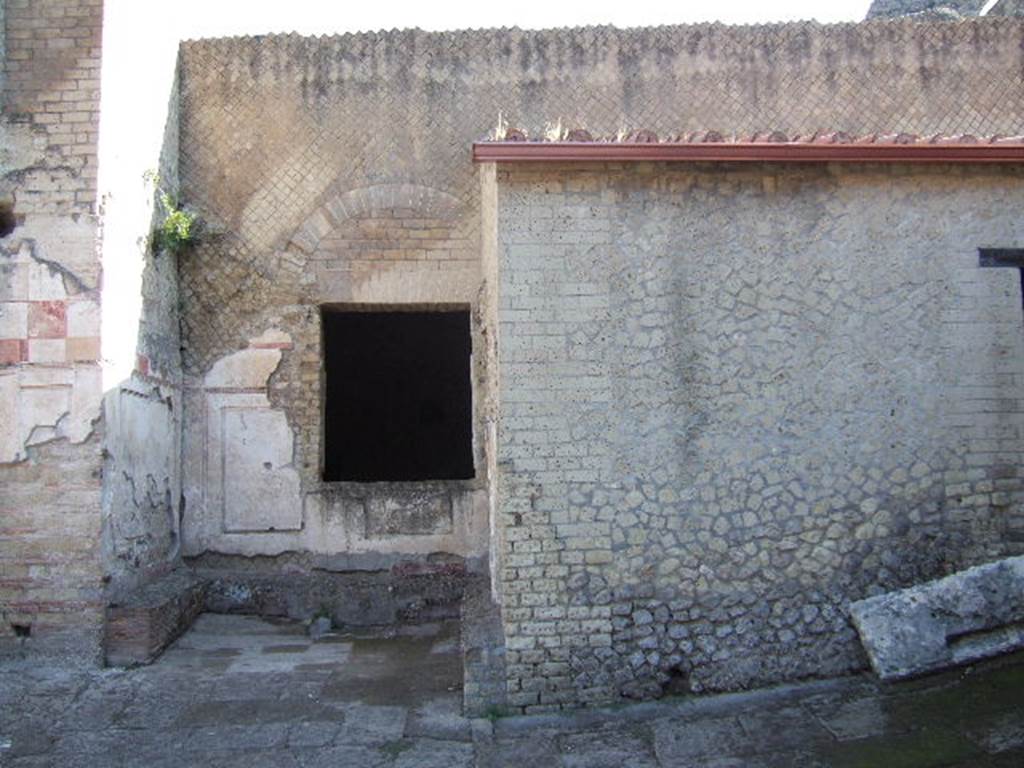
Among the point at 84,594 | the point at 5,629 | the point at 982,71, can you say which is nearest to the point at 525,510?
the point at 84,594

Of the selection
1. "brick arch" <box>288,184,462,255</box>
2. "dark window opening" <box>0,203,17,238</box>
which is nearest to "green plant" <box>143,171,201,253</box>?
"brick arch" <box>288,184,462,255</box>

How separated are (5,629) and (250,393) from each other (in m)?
2.66

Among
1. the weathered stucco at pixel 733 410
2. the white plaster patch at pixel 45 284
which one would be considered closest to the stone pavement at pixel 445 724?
the weathered stucco at pixel 733 410

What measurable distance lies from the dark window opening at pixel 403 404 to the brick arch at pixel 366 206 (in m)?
3.55

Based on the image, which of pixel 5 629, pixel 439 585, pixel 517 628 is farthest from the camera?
pixel 439 585

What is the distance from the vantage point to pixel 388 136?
340 inches

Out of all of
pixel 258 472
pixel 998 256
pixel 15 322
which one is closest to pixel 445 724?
pixel 258 472

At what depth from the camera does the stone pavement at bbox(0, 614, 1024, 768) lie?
5.05m

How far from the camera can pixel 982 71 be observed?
909 cm

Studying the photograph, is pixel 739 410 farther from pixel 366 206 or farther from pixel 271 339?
pixel 271 339

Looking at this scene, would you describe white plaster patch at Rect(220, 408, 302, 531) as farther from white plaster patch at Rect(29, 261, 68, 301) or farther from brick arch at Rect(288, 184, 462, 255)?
white plaster patch at Rect(29, 261, 68, 301)

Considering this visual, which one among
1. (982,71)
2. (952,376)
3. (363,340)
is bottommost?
(952,376)

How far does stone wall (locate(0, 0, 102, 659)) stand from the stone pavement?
49 centimetres

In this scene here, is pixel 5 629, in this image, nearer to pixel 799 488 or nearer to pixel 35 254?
pixel 35 254
